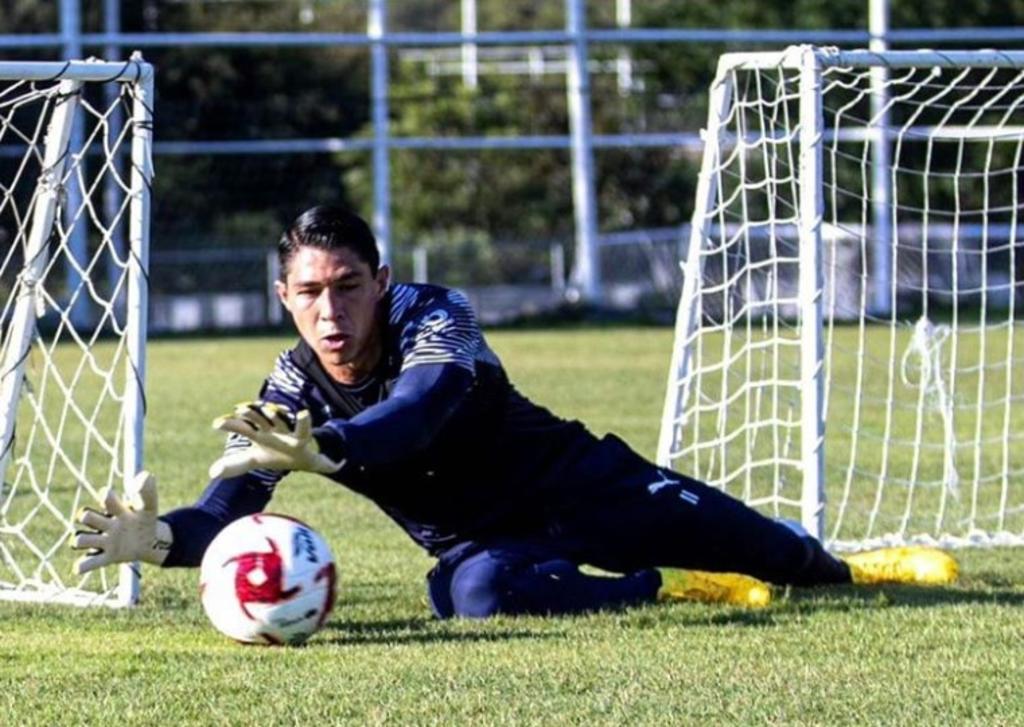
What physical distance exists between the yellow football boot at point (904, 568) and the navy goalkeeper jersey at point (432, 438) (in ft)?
4.54

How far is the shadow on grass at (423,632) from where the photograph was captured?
6.50 meters

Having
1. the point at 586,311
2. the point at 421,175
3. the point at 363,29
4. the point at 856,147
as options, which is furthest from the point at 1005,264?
the point at 363,29

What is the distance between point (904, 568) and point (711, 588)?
3.13 ft

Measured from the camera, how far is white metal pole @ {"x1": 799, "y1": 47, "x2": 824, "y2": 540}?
8.09m

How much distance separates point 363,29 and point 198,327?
56.3 ft

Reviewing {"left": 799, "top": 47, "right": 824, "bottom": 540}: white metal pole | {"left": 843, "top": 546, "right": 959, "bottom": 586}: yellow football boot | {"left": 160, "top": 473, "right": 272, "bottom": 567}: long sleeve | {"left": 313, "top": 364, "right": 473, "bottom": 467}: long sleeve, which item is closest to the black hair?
{"left": 313, "top": 364, "right": 473, "bottom": 467}: long sleeve

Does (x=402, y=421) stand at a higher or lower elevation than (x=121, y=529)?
higher

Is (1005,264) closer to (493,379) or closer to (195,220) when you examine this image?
(195,220)

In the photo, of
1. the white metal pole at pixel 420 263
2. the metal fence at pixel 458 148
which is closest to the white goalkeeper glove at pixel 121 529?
the metal fence at pixel 458 148

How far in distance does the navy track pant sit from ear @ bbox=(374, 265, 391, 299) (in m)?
0.95

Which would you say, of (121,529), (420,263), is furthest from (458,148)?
(121,529)

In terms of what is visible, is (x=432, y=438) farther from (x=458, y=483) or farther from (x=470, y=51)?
(x=470, y=51)

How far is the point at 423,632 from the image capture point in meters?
6.70

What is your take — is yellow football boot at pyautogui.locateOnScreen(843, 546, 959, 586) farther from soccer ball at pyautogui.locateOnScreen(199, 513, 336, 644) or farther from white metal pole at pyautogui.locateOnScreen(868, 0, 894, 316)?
white metal pole at pyautogui.locateOnScreen(868, 0, 894, 316)
